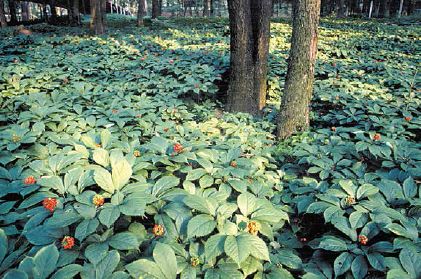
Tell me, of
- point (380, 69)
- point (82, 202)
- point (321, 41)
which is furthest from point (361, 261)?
point (321, 41)

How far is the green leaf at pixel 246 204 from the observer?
163 cm

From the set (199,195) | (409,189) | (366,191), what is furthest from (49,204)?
(409,189)

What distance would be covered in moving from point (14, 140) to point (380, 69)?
7.12m

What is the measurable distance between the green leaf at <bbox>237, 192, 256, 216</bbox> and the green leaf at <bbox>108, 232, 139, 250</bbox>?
2.05 ft

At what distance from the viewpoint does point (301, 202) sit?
2.19m

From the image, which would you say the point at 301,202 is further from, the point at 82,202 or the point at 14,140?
the point at 14,140

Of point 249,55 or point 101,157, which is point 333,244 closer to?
point 101,157

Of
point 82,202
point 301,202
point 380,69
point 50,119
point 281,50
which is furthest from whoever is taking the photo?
point 281,50

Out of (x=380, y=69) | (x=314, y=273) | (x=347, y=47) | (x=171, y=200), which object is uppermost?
(x=347, y=47)

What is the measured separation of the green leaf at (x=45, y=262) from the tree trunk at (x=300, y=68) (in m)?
3.29

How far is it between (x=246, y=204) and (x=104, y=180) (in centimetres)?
84

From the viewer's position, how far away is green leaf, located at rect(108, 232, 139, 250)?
1288 millimetres

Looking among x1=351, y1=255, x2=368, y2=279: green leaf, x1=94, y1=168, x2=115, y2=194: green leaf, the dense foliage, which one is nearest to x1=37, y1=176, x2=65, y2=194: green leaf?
the dense foliage

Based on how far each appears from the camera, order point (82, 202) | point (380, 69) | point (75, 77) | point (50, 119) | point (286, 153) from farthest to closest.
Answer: point (380, 69)
point (75, 77)
point (286, 153)
point (50, 119)
point (82, 202)
